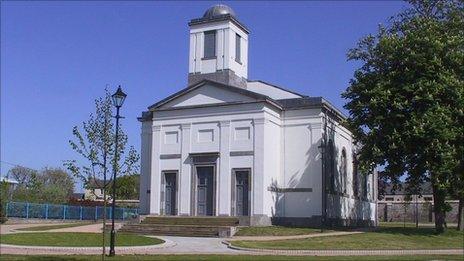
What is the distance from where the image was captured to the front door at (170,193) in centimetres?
4381

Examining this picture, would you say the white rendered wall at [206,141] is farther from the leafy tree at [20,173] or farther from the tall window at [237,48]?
the leafy tree at [20,173]

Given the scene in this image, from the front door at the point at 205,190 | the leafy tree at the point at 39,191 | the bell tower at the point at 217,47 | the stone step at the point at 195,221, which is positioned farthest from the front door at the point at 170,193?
the leafy tree at the point at 39,191

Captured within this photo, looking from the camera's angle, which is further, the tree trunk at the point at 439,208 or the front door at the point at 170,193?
the front door at the point at 170,193

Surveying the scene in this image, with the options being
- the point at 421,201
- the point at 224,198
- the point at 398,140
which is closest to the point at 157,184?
the point at 224,198

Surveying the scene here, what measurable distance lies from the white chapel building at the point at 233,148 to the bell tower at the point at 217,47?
0.08m

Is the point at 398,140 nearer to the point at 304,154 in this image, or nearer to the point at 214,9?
the point at 304,154

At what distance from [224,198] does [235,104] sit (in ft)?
22.2

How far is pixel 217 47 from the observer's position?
46.3 metres

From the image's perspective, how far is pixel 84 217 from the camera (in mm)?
52812

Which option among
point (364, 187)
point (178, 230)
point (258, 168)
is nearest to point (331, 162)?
point (258, 168)

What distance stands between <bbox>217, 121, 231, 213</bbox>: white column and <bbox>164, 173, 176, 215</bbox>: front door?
3776mm

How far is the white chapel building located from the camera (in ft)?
137

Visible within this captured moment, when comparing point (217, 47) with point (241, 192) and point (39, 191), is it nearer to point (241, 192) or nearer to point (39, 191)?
point (241, 192)

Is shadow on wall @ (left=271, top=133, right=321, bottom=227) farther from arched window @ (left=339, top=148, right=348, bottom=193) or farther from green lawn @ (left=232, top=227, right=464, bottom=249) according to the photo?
green lawn @ (left=232, top=227, right=464, bottom=249)
